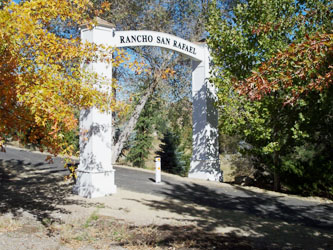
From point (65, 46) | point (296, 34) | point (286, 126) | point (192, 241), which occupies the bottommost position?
point (192, 241)

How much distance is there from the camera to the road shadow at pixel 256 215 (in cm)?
563

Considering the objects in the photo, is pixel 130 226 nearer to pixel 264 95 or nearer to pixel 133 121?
pixel 264 95

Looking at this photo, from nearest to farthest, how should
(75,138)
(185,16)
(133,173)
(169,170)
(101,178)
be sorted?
1. (101,178)
2. (133,173)
3. (185,16)
4. (169,170)
5. (75,138)

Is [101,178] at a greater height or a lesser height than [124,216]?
greater

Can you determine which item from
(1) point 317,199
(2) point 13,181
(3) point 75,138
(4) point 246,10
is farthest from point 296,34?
(3) point 75,138

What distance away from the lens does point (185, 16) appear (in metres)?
18.3

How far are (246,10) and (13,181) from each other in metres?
9.33

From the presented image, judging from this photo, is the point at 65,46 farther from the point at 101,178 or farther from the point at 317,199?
the point at 317,199

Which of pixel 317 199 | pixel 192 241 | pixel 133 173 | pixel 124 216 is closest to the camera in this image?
pixel 192 241

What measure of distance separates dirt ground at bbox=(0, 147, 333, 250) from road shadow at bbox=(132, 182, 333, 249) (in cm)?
2

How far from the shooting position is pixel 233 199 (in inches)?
367

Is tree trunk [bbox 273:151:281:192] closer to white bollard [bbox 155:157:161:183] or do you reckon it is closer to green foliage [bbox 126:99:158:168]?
white bollard [bbox 155:157:161:183]

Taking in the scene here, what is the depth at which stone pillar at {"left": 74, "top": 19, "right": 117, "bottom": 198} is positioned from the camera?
8.57 m

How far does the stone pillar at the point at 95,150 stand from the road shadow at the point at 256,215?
129 centimetres
